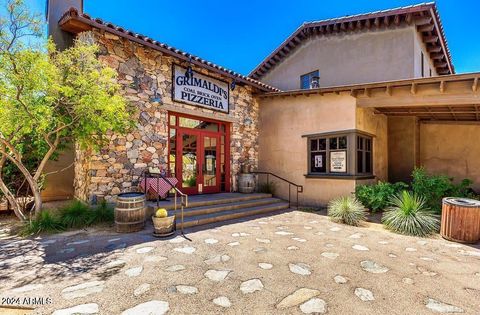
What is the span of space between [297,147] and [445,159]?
19.4 ft

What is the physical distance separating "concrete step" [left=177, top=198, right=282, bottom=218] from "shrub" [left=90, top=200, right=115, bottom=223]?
1.59 metres

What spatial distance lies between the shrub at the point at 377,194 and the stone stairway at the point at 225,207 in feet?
8.20

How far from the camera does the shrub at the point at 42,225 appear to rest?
5382 mm

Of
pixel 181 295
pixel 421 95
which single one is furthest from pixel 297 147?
pixel 181 295

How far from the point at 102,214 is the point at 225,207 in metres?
3.16

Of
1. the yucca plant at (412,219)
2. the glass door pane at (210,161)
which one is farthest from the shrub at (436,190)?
the glass door pane at (210,161)

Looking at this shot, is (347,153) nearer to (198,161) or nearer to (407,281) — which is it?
Answer: (198,161)

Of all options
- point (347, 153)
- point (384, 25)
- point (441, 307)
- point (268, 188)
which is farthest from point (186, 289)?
point (384, 25)

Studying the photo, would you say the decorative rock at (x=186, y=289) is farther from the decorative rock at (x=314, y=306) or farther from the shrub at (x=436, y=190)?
the shrub at (x=436, y=190)

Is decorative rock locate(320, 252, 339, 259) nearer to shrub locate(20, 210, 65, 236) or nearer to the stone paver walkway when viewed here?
the stone paver walkway

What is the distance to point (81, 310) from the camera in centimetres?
265

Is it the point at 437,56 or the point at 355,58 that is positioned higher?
the point at 437,56

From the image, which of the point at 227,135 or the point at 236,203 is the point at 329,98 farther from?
the point at 236,203

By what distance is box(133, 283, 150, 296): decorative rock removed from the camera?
303 centimetres
